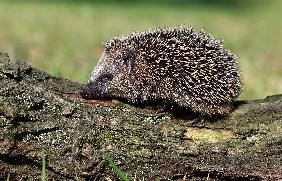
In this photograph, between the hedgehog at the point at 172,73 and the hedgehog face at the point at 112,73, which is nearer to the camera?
the hedgehog at the point at 172,73

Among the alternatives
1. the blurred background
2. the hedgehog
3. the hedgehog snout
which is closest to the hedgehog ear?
the hedgehog

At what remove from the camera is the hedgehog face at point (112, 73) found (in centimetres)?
573

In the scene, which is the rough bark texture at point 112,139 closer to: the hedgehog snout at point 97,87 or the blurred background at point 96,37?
the hedgehog snout at point 97,87

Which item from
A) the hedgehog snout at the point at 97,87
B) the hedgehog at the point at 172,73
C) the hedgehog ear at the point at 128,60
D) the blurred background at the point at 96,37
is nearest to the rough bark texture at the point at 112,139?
the hedgehog snout at the point at 97,87

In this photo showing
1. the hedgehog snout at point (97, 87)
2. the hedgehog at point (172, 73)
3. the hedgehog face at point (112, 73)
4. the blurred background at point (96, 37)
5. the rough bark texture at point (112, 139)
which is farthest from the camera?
the blurred background at point (96, 37)

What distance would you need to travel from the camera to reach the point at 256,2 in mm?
36656

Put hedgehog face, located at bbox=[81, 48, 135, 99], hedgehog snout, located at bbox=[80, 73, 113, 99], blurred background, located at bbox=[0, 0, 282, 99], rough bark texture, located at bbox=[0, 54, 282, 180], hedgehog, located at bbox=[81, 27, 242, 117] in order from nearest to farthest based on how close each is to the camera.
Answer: rough bark texture, located at bbox=[0, 54, 282, 180]
hedgehog snout, located at bbox=[80, 73, 113, 99]
hedgehog, located at bbox=[81, 27, 242, 117]
hedgehog face, located at bbox=[81, 48, 135, 99]
blurred background, located at bbox=[0, 0, 282, 99]

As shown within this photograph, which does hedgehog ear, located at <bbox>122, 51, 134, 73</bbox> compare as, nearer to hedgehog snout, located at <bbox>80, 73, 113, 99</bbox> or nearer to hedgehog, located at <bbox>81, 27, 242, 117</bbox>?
hedgehog, located at <bbox>81, 27, 242, 117</bbox>

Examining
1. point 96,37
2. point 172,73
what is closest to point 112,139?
point 172,73

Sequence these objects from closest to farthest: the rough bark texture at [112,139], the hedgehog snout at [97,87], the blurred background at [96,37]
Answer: the rough bark texture at [112,139] < the hedgehog snout at [97,87] < the blurred background at [96,37]

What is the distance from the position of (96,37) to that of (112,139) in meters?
10.9

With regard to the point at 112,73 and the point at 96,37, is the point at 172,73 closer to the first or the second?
the point at 112,73

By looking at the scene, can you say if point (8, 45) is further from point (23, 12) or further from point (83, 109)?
point (83, 109)

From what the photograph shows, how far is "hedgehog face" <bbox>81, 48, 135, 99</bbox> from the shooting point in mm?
5734
